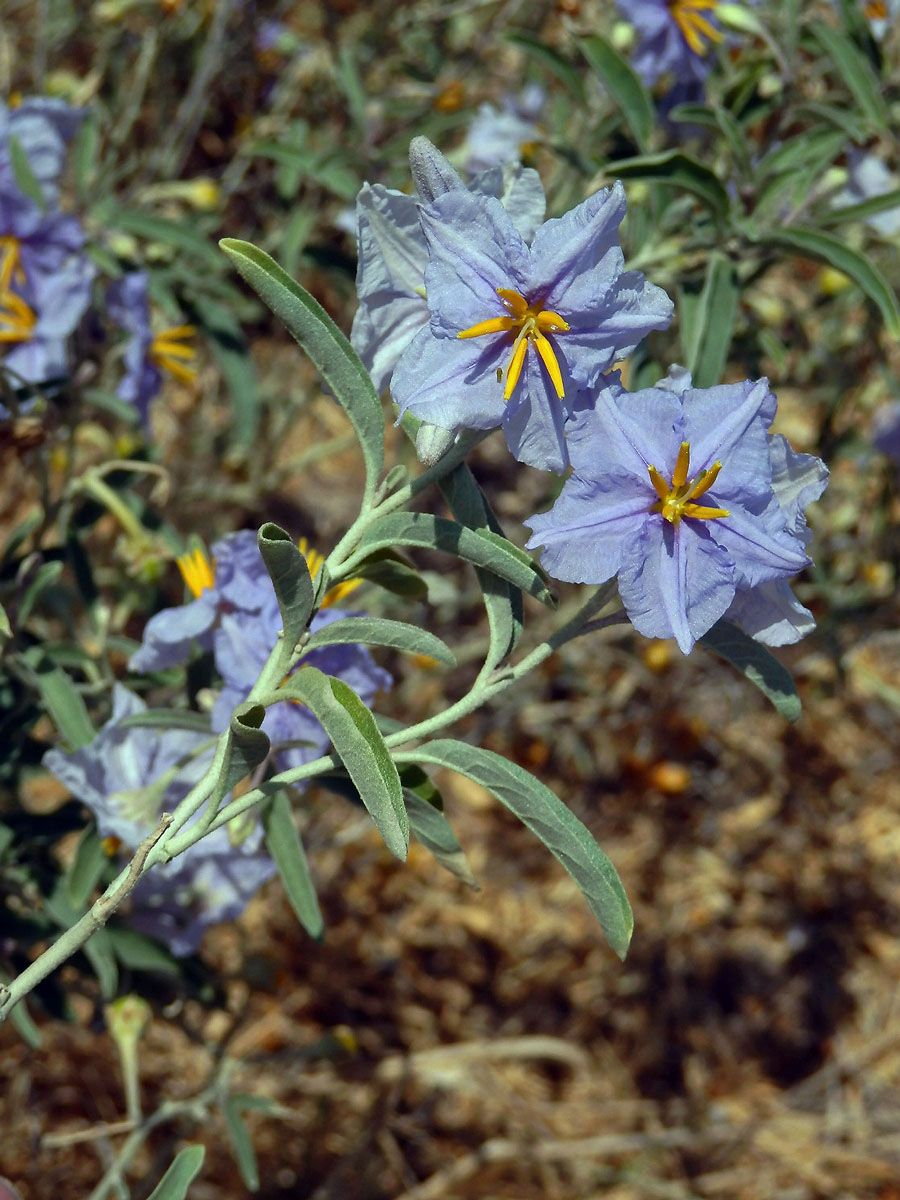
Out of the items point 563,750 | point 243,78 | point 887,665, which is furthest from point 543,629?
point 243,78

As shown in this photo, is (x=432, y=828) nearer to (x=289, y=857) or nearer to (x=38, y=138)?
(x=289, y=857)

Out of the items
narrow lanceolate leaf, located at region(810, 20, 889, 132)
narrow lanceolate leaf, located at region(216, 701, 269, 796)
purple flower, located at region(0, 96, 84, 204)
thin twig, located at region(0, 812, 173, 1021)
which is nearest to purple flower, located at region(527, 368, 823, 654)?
narrow lanceolate leaf, located at region(216, 701, 269, 796)

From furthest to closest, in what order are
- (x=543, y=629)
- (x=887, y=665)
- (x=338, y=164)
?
(x=887, y=665), (x=543, y=629), (x=338, y=164)

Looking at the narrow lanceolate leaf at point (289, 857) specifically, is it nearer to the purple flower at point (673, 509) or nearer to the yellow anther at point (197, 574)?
the yellow anther at point (197, 574)

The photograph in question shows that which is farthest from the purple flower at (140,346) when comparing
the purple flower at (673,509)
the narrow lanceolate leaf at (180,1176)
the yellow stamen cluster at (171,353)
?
the narrow lanceolate leaf at (180,1176)

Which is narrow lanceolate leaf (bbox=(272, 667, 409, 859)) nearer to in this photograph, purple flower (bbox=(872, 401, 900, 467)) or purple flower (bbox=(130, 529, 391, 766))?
purple flower (bbox=(130, 529, 391, 766))

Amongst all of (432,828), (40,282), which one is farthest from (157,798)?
(40,282)

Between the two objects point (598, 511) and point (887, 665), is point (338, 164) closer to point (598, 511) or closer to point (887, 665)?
point (598, 511)
